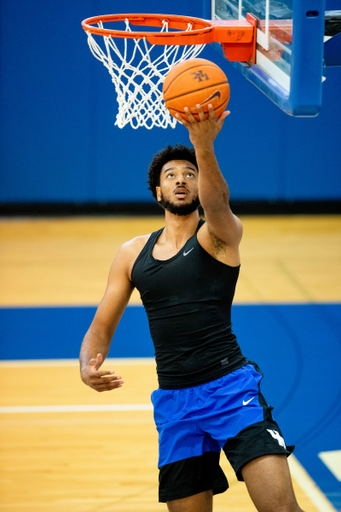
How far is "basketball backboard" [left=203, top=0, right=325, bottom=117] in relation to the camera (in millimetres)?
2871

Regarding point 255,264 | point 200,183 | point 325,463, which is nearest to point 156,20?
point 200,183

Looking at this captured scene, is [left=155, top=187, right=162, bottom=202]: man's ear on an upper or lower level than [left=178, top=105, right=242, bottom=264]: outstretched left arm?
lower

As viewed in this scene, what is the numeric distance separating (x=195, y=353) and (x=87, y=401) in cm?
262

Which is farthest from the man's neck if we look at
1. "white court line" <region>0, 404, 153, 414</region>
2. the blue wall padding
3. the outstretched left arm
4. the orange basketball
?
the blue wall padding

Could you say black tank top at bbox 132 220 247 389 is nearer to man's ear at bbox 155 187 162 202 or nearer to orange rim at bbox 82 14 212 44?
man's ear at bbox 155 187 162 202

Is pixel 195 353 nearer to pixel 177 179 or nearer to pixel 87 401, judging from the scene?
pixel 177 179

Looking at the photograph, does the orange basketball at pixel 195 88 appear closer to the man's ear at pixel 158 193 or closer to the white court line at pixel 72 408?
the man's ear at pixel 158 193

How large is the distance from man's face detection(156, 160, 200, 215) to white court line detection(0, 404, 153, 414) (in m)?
2.45

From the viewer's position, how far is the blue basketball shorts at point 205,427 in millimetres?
Answer: 3047

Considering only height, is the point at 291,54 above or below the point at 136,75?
above

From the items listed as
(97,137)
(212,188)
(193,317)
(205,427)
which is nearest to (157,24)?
(212,188)

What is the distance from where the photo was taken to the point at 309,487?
418 centimetres

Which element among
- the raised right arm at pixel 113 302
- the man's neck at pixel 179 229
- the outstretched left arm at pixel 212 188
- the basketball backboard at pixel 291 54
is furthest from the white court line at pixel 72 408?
the basketball backboard at pixel 291 54

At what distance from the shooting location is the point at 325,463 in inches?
177
